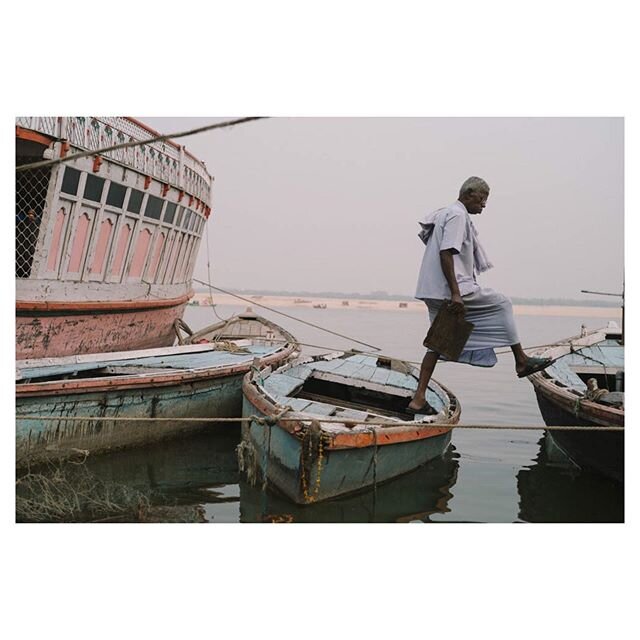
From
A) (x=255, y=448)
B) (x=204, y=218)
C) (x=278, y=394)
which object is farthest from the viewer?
(x=204, y=218)

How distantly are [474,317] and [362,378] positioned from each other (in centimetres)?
223

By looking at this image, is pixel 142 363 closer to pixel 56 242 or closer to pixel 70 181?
pixel 56 242

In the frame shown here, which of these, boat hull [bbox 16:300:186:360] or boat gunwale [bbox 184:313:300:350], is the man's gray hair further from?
boat gunwale [bbox 184:313:300:350]

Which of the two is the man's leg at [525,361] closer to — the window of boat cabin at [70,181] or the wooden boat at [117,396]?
the wooden boat at [117,396]

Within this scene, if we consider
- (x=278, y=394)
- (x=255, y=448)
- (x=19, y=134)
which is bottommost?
(x=255, y=448)

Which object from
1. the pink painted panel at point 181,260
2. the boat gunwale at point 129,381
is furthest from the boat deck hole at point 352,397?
the pink painted panel at point 181,260

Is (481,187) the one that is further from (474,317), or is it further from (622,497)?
(622,497)

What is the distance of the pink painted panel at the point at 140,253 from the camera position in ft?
27.2

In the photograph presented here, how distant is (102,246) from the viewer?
7383mm

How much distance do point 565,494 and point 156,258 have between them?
651 centimetres

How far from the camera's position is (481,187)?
13.9 ft

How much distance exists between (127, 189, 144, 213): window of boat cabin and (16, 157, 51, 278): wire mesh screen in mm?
1578

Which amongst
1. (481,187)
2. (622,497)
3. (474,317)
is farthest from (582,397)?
(481,187)

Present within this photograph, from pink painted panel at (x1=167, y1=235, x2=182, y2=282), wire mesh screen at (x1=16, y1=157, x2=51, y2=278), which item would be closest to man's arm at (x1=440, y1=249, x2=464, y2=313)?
wire mesh screen at (x1=16, y1=157, x2=51, y2=278)
